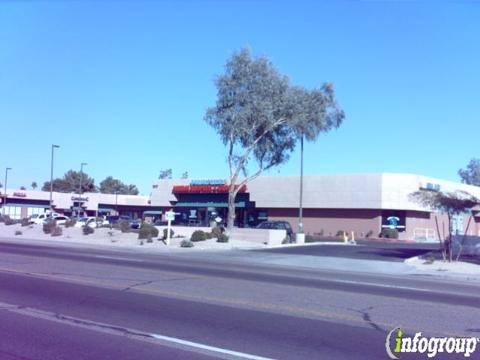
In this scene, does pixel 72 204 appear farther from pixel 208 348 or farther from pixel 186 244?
pixel 208 348

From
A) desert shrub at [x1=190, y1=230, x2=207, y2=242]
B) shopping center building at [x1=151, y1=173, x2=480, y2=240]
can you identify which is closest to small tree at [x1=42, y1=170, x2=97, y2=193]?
shopping center building at [x1=151, y1=173, x2=480, y2=240]

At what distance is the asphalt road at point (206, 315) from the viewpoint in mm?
9141

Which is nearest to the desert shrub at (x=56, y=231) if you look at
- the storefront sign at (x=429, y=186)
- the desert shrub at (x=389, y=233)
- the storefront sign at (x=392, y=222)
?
the desert shrub at (x=389, y=233)

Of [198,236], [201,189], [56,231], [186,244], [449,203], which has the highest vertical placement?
[201,189]

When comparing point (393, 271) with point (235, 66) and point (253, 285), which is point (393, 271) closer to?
point (253, 285)

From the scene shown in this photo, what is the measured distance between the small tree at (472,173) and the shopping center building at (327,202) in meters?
59.3

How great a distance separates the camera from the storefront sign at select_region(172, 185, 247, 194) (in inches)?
2830

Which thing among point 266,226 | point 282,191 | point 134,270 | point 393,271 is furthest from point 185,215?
point 134,270

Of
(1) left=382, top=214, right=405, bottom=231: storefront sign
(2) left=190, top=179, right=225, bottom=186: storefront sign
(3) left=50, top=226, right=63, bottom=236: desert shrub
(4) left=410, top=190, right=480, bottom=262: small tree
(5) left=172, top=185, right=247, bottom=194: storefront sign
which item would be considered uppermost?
(2) left=190, top=179, right=225, bottom=186: storefront sign

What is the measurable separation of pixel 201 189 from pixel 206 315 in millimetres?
62472

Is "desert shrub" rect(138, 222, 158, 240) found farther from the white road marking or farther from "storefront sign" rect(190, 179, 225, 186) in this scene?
the white road marking

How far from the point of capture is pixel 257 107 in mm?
43500

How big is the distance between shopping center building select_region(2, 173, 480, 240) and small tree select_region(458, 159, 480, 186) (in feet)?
195

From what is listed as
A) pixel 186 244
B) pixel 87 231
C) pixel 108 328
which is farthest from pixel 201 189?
pixel 108 328
